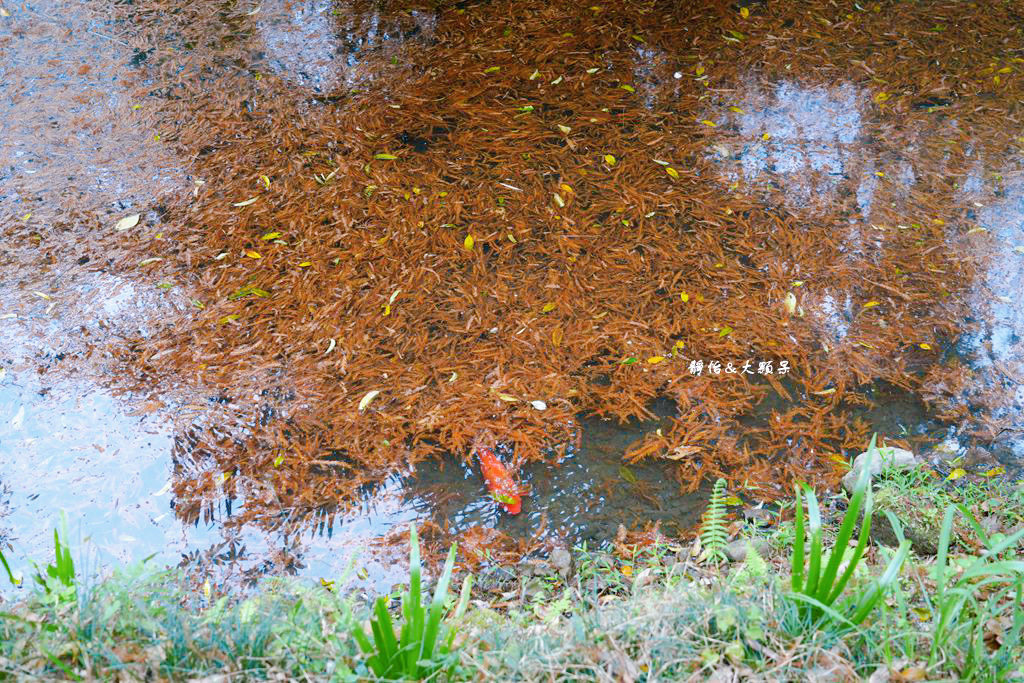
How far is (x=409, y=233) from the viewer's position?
10.8 ft

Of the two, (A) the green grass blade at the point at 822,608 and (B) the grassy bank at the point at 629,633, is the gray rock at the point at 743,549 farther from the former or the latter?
(A) the green grass blade at the point at 822,608

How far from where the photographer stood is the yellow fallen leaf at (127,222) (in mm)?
3318

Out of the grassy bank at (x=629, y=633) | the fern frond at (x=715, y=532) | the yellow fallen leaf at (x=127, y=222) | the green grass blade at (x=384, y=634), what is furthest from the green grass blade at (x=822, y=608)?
the yellow fallen leaf at (x=127, y=222)

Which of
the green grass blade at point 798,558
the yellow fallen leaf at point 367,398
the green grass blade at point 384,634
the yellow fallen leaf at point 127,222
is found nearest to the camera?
the green grass blade at point 384,634

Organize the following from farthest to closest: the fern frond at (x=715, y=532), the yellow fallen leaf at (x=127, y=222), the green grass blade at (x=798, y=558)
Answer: the yellow fallen leaf at (x=127, y=222) → the fern frond at (x=715, y=532) → the green grass blade at (x=798, y=558)

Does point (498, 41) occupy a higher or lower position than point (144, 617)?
higher

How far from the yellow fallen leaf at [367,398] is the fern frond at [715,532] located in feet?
4.22

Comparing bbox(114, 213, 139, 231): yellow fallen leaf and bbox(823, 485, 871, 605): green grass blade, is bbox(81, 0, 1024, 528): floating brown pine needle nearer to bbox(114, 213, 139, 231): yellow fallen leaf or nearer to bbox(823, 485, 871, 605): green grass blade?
bbox(114, 213, 139, 231): yellow fallen leaf

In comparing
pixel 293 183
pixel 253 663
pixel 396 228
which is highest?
pixel 293 183

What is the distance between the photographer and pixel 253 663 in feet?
5.16

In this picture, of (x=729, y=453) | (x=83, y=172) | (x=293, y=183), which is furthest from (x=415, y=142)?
(x=729, y=453)

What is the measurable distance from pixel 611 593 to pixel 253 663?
1095 millimetres

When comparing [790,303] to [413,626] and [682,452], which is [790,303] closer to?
[682,452]

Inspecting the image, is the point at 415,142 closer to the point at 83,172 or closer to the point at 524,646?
the point at 83,172
